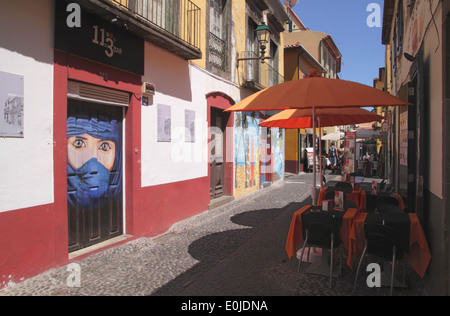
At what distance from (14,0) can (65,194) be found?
2.43 meters

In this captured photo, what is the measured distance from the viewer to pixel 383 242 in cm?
367

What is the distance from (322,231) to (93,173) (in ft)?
11.5

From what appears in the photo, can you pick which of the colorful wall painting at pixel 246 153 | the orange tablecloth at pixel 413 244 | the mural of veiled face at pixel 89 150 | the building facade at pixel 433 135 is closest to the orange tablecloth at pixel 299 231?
the orange tablecloth at pixel 413 244

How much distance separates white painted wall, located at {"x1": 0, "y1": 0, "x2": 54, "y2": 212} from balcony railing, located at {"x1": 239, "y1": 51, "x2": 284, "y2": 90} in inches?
276

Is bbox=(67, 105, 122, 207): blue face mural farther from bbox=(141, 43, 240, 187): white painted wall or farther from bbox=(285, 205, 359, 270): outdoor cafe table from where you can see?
bbox=(285, 205, 359, 270): outdoor cafe table

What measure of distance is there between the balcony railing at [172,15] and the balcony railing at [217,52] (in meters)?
1.00

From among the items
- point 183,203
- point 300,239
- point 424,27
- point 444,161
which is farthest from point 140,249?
point 424,27

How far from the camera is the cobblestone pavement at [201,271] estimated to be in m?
3.83

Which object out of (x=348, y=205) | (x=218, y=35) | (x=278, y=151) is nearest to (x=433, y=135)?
(x=348, y=205)

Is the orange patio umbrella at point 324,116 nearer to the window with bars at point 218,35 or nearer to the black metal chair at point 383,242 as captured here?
the black metal chair at point 383,242

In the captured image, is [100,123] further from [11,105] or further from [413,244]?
[413,244]

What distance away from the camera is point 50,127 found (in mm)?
4238

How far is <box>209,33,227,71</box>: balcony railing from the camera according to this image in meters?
8.69
